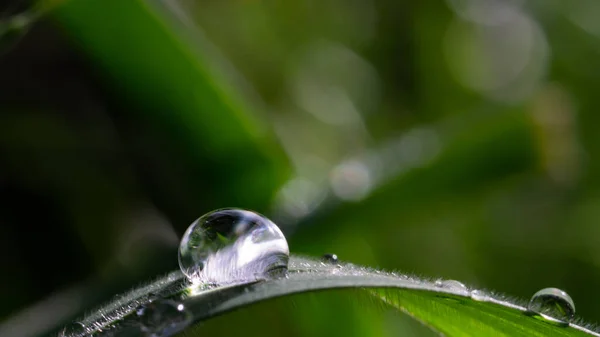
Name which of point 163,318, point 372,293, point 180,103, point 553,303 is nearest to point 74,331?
point 163,318

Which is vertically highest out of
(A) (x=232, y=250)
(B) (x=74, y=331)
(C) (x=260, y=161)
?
(C) (x=260, y=161)

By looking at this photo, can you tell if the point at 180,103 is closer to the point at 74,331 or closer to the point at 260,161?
the point at 260,161

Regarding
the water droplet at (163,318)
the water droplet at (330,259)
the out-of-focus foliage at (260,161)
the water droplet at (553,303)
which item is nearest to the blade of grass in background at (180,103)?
the out-of-focus foliage at (260,161)

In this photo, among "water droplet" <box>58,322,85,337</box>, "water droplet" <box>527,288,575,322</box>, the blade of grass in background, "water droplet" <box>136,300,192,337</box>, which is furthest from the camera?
the blade of grass in background

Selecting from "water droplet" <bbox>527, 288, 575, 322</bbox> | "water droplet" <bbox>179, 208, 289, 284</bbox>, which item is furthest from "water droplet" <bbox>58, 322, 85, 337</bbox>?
"water droplet" <bbox>527, 288, 575, 322</bbox>

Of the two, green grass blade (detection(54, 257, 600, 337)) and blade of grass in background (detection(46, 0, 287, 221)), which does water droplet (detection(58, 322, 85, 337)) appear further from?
blade of grass in background (detection(46, 0, 287, 221))
